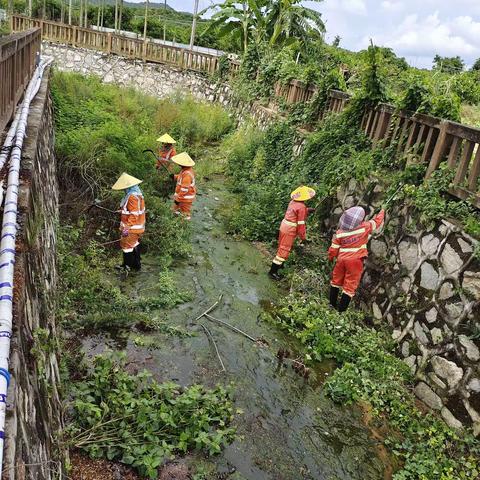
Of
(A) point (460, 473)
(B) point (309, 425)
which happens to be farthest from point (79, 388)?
(A) point (460, 473)

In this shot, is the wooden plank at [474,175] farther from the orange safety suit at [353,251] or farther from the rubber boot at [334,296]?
the rubber boot at [334,296]

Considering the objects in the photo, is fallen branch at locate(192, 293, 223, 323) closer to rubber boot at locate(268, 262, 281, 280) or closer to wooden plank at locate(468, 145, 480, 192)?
rubber boot at locate(268, 262, 281, 280)

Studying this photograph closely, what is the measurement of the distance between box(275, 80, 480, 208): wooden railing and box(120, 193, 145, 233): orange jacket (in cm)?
456

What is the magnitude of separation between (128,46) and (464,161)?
20.4 m

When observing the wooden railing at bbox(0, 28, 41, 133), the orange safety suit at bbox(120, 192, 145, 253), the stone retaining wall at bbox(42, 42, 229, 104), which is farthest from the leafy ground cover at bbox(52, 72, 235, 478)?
the stone retaining wall at bbox(42, 42, 229, 104)

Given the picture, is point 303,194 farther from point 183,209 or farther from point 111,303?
point 111,303

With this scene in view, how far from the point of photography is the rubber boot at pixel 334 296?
761cm

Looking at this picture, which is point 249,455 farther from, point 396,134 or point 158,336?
point 396,134

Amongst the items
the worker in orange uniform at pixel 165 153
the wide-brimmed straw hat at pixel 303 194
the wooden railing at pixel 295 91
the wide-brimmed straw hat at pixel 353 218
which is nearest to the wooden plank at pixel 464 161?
the wide-brimmed straw hat at pixel 353 218

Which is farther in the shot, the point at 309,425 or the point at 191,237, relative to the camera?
the point at 191,237

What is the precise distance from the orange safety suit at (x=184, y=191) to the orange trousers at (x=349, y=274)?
149 inches

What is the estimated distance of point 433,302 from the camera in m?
6.05

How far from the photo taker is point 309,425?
5191mm

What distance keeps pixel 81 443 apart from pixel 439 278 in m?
4.68
